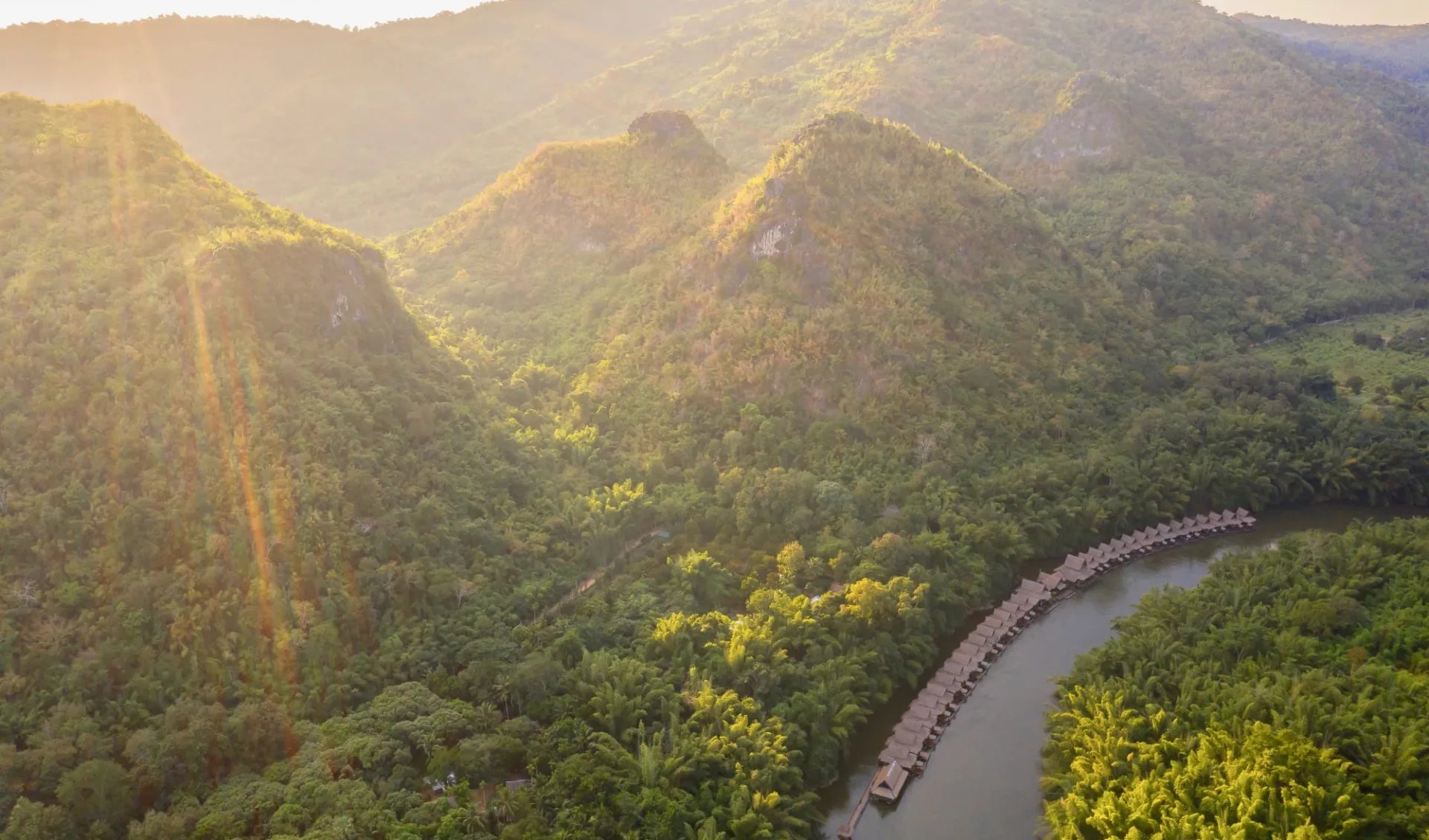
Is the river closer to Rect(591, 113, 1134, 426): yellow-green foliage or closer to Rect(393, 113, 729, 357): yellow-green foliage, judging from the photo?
Rect(591, 113, 1134, 426): yellow-green foliage

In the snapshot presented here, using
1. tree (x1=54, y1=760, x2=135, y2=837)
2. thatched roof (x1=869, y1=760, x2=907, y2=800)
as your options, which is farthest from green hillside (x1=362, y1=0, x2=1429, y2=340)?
tree (x1=54, y1=760, x2=135, y2=837)

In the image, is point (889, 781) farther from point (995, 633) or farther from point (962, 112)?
point (962, 112)

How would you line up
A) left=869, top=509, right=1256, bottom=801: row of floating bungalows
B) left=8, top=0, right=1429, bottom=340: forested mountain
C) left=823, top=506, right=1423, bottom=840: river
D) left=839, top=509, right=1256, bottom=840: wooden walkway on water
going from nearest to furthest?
left=823, top=506, right=1423, bottom=840: river < left=839, top=509, right=1256, bottom=840: wooden walkway on water < left=869, top=509, right=1256, bottom=801: row of floating bungalows < left=8, top=0, right=1429, bottom=340: forested mountain

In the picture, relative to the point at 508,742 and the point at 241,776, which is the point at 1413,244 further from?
the point at 241,776

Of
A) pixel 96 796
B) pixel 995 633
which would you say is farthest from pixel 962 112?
pixel 96 796

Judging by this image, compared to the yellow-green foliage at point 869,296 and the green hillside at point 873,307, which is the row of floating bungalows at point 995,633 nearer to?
the green hillside at point 873,307

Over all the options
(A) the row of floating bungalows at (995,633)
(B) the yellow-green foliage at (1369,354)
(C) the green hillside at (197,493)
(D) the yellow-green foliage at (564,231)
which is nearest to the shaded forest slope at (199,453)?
(C) the green hillside at (197,493)
